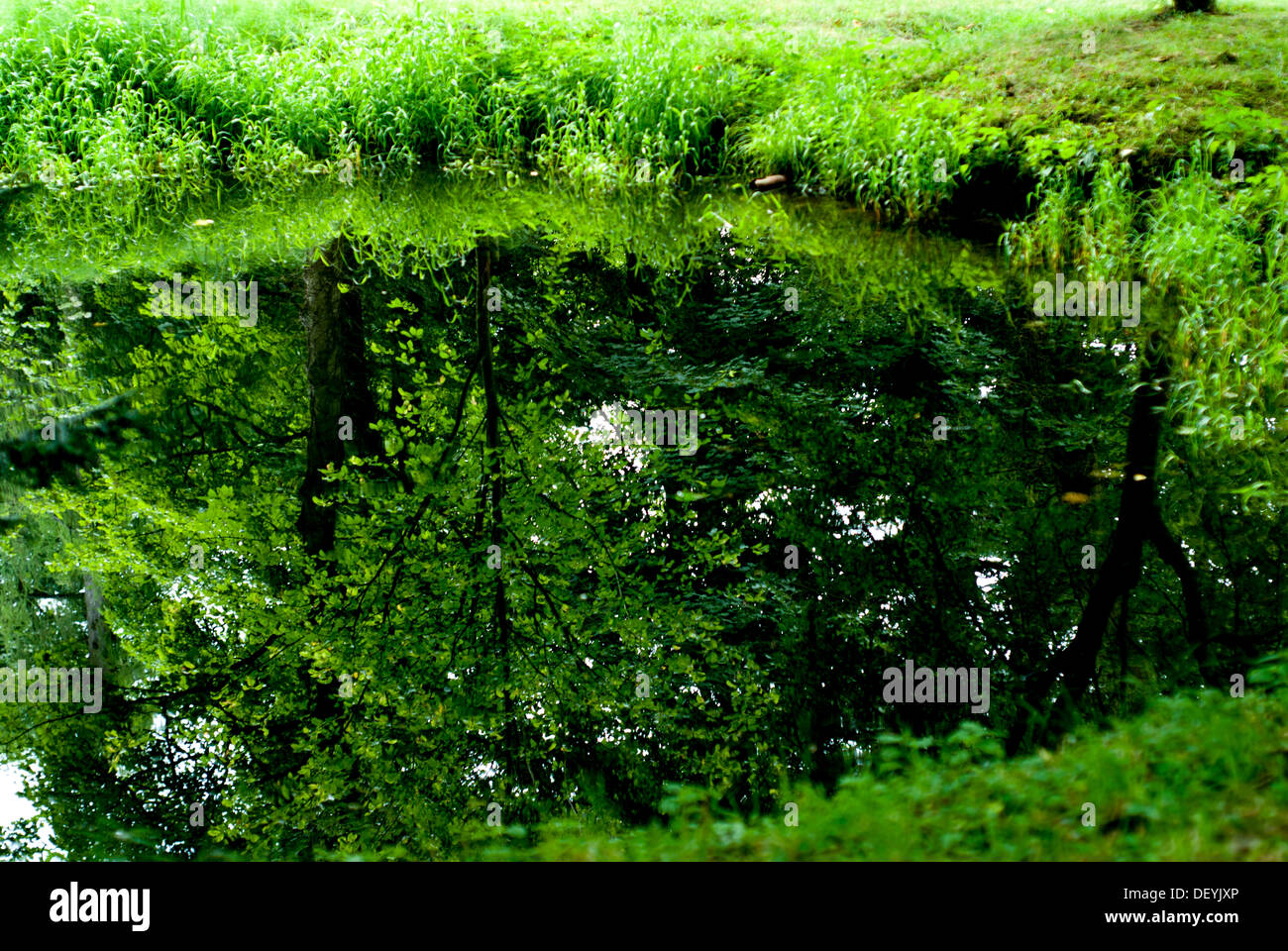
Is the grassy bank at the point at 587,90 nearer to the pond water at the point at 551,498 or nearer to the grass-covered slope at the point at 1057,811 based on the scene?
the pond water at the point at 551,498

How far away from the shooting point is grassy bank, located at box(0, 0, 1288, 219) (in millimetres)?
11211

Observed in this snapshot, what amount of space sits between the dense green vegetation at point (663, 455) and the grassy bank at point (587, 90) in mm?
86

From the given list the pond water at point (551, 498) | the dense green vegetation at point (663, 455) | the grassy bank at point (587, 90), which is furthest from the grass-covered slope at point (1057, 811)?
the grassy bank at point (587, 90)

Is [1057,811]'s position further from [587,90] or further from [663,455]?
[587,90]

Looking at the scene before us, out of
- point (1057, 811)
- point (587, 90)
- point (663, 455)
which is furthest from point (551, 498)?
point (587, 90)

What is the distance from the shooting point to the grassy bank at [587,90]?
11.2 m

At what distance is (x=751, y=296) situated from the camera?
30.1 feet

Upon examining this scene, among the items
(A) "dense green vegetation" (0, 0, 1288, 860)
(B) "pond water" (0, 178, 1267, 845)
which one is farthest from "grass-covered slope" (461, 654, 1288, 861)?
(B) "pond water" (0, 178, 1267, 845)

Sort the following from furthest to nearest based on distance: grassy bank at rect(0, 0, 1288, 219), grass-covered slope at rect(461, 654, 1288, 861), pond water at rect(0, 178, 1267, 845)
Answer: grassy bank at rect(0, 0, 1288, 219) → pond water at rect(0, 178, 1267, 845) → grass-covered slope at rect(461, 654, 1288, 861)

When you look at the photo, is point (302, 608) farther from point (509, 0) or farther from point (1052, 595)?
point (509, 0)

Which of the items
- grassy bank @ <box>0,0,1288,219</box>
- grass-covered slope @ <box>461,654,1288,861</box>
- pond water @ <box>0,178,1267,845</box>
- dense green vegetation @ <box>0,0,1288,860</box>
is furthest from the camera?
grassy bank @ <box>0,0,1288,219</box>

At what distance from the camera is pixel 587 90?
13883 mm

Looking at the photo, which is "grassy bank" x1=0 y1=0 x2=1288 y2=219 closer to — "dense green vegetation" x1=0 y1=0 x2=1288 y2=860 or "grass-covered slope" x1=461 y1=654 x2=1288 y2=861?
"dense green vegetation" x1=0 y1=0 x2=1288 y2=860

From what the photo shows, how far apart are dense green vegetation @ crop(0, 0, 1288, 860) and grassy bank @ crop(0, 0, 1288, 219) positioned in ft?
0.28
